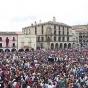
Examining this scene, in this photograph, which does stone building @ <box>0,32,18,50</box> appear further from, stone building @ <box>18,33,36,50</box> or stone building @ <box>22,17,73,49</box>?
stone building @ <box>22,17,73,49</box>

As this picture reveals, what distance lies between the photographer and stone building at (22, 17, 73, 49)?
101125 mm

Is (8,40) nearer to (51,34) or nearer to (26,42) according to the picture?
(26,42)

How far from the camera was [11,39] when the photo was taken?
92250mm

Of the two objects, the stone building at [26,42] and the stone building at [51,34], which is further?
the stone building at [51,34]

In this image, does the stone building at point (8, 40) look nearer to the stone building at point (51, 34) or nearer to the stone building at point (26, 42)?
the stone building at point (26, 42)

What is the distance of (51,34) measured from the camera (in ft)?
336

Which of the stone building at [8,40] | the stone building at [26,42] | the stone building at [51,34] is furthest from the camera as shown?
the stone building at [51,34]

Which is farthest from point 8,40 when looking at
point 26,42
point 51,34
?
point 51,34

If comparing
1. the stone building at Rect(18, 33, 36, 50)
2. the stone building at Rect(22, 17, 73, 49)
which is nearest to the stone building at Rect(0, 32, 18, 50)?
the stone building at Rect(18, 33, 36, 50)

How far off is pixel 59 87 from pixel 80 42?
9657cm

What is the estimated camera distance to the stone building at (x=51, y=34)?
101125 mm

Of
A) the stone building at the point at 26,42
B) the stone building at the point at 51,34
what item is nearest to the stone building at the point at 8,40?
the stone building at the point at 26,42

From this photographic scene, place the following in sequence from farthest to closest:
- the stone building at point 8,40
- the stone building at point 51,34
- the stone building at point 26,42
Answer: the stone building at point 51,34 < the stone building at point 26,42 < the stone building at point 8,40

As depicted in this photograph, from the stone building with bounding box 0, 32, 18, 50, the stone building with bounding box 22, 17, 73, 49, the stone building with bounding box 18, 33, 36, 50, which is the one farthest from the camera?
the stone building with bounding box 22, 17, 73, 49
